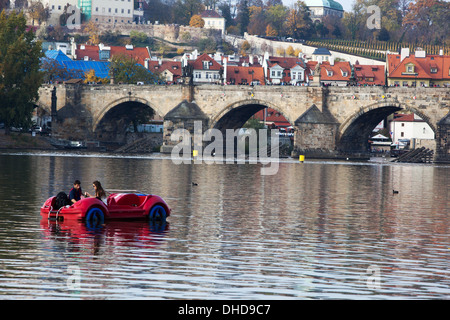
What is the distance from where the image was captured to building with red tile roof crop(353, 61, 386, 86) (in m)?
128

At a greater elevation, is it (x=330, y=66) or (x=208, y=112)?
(x=330, y=66)

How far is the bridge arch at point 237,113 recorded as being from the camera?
83000 millimetres

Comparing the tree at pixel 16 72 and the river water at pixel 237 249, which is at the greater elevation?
the tree at pixel 16 72

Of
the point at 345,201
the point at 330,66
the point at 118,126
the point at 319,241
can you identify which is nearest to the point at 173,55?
the point at 330,66

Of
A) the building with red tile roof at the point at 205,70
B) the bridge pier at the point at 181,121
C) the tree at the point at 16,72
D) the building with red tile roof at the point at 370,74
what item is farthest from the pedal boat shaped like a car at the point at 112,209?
the building with red tile roof at the point at 205,70

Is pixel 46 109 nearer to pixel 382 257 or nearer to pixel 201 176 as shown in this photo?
pixel 201 176

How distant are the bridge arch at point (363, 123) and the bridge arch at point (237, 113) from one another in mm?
5136

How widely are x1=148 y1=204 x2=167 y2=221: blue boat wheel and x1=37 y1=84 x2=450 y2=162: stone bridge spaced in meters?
52.7

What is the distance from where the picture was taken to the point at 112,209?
24500 mm

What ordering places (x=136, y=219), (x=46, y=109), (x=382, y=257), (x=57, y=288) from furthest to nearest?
1. (x=46, y=109)
2. (x=136, y=219)
3. (x=382, y=257)
4. (x=57, y=288)

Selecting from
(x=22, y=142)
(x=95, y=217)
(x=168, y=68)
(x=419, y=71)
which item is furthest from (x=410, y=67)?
(x=95, y=217)

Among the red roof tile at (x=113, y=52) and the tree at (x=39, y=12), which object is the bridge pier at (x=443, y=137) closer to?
the red roof tile at (x=113, y=52)

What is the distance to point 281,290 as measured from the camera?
51.9 ft

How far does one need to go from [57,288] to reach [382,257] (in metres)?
7.86
